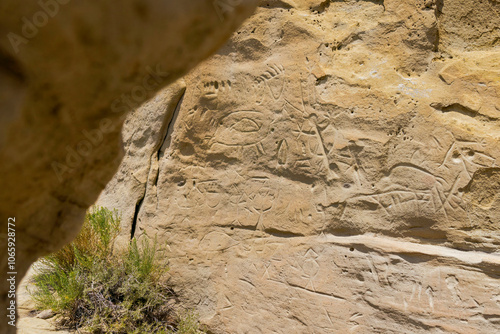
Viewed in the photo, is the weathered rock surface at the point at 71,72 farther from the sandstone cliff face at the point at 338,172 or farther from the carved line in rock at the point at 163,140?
the carved line in rock at the point at 163,140

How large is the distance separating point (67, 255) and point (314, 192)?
7.94 feet

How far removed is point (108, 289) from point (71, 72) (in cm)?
339

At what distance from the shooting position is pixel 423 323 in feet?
9.66

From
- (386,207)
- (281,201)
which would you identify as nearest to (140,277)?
(281,201)

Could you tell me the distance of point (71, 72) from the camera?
767 millimetres

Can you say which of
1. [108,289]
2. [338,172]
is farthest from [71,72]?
[108,289]

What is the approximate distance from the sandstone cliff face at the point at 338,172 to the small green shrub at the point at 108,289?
0.19m

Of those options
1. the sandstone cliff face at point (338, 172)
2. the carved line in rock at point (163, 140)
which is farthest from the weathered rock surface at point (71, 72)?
the carved line in rock at point (163, 140)

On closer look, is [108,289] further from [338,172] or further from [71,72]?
[71,72]

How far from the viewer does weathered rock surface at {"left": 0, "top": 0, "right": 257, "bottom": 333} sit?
70 centimetres

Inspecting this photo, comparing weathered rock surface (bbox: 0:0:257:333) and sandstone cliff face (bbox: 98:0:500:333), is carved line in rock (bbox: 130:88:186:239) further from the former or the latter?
weathered rock surface (bbox: 0:0:257:333)

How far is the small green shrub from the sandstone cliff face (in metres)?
0.19

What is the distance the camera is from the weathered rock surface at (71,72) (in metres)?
0.70

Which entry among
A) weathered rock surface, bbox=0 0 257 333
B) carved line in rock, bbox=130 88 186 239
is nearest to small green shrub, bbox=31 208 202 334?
carved line in rock, bbox=130 88 186 239
